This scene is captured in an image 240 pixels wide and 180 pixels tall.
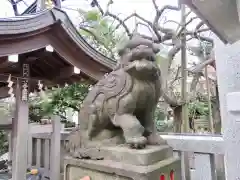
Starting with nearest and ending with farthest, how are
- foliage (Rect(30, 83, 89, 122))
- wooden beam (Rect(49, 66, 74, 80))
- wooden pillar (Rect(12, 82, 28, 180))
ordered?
wooden pillar (Rect(12, 82, 28, 180)), wooden beam (Rect(49, 66, 74, 80)), foliage (Rect(30, 83, 89, 122))

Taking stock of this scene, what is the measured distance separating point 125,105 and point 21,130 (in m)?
1.53

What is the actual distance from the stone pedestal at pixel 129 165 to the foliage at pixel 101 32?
19.6 feet

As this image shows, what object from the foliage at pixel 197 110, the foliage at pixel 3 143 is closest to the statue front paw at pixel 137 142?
the foliage at pixel 3 143

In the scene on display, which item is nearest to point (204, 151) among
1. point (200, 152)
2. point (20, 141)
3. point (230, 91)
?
point (200, 152)

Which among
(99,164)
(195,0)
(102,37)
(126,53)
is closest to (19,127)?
(99,164)

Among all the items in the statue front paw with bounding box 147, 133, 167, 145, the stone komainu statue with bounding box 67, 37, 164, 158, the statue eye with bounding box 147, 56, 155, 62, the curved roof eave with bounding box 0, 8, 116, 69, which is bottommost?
the statue front paw with bounding box 147, 133, 167, 145

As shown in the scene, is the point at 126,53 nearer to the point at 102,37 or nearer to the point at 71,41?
the point at 71,41

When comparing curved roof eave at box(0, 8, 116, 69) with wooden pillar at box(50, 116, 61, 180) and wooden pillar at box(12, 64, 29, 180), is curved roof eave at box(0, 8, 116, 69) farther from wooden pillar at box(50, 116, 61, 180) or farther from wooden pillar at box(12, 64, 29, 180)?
wooden pillar at box(50, 116, 61, 180)

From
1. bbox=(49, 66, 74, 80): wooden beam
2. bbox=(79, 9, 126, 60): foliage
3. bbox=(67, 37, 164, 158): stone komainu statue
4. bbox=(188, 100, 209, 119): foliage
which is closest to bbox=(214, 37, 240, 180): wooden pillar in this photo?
bbox=(67, 37, 164, 158): stone komainu statue

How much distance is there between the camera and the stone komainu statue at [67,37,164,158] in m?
1.40

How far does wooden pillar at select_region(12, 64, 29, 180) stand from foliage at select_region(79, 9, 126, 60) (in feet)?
16.2

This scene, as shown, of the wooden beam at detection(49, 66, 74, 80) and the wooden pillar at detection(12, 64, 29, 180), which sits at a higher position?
the wooden beam at detection(49, 66, 74, 80)

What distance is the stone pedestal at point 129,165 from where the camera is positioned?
1.24m

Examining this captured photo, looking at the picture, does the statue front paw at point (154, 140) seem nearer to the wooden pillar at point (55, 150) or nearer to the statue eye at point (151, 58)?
the statue eye at point (151, 58)
